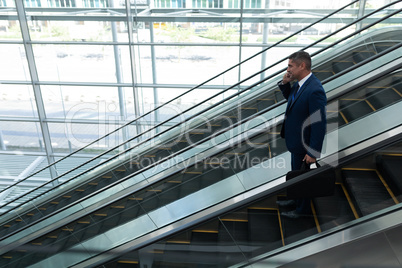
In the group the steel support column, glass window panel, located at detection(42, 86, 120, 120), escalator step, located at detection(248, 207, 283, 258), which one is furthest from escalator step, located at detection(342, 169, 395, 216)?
the steel support column

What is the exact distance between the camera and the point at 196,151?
13.7ft

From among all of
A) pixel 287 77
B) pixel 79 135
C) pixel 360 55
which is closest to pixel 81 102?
pixel 79 135

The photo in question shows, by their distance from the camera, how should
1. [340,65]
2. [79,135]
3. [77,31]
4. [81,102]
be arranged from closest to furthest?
[340,65] → [77,31] → [81,102] → [79,135]

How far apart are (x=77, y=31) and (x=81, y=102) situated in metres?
1.80

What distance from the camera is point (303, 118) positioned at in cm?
285

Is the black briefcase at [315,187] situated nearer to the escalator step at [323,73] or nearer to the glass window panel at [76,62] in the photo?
the escalator step at [323,73]

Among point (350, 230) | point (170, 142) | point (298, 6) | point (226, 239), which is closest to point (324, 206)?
point (350, 230)

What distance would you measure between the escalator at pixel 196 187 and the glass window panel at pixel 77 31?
5.82 meters

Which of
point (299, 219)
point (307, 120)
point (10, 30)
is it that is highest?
point (307, 120)

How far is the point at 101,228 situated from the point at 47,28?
657 cm

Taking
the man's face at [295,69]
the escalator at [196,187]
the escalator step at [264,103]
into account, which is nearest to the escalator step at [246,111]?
the escalator step at [264,103]

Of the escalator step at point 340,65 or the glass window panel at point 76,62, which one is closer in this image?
the escalator step at point 340,65

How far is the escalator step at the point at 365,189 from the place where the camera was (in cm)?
243

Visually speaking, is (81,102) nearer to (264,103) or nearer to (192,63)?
(192,63)
